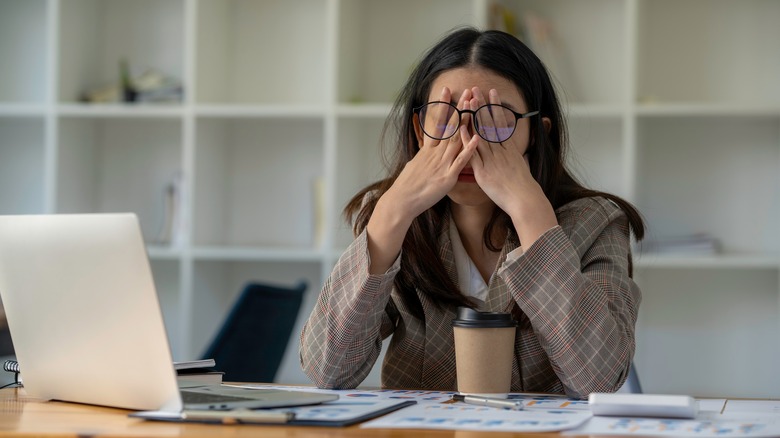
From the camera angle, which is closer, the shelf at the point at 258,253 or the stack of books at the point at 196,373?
the stack of books at the point at 196,373

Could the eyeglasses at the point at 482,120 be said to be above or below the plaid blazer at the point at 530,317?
above

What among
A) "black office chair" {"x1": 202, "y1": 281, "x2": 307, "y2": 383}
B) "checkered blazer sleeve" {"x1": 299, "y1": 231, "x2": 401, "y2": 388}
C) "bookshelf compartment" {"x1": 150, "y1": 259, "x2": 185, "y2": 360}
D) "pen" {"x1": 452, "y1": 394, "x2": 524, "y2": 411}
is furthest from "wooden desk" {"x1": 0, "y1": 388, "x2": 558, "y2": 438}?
"bookshelf compartment" {"x1": 150, "y1": 259, "x2": 185, "y2": 360}

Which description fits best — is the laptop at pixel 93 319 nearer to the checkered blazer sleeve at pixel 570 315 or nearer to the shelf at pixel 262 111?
the checkered blazer sleeve at pixel 570 315

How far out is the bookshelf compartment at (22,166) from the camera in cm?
355

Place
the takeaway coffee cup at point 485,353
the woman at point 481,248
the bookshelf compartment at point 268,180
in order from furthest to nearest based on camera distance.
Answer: the bookshelf compartment at point 268,180
the woman at point 481,248
the takeaway coffee cup at point 485,353

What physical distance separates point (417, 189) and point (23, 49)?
8.58ft

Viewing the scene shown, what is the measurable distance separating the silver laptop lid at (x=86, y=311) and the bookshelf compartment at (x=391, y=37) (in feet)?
7.34

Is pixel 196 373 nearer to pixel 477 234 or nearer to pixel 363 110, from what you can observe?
pixel 477 234

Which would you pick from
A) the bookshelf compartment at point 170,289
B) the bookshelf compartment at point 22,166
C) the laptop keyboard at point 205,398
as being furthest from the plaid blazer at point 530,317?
the bookshelf compartment at point 22,166

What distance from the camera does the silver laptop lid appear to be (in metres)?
0.99

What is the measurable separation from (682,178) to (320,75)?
4.38 ft

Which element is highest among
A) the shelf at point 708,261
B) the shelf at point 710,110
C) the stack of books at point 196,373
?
the shelf at point 710,110

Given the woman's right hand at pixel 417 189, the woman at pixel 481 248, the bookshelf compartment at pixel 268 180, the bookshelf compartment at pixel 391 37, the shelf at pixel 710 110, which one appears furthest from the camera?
the bookshelf compartment at pixel 268 180

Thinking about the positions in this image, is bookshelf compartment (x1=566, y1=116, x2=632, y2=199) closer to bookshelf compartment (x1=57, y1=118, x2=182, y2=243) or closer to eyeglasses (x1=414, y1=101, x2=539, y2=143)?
bookshelf compartment (x1=57, y1=118, x2=182, y2=243)
